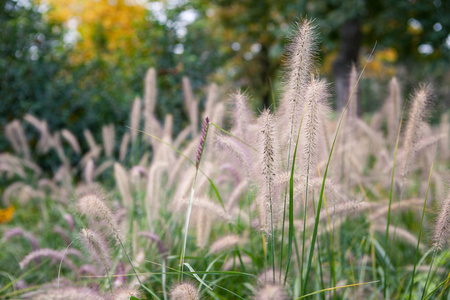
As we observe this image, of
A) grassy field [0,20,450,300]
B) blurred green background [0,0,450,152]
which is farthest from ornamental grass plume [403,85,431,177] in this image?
blurred green background [0,0,450,152]

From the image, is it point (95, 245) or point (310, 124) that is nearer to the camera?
point (310, 124)

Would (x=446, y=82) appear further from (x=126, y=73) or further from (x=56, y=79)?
(x=56, y=79)

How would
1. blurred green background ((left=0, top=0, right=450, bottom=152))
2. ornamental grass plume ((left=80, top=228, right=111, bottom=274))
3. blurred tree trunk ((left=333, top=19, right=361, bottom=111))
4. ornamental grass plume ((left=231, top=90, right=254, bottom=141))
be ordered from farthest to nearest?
1. blurred tree trunk ((left=333, top=19, right=361, bottom=111))
2. blurred green background ((left=0, top=0, right=450, bottom=152))
3. ornamental grass plume ((left=231, top=90, right=254, bottom=141))
4. ornamental grass plume ((left=80, top=228, right=111, bottom=274))

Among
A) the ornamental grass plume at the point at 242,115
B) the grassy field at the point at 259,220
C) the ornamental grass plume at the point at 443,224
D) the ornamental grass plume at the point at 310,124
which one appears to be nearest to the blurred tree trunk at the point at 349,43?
the grassy field at the point at 259,220

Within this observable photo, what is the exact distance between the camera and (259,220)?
1373 millimetres

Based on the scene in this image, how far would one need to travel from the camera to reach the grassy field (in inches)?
46.2

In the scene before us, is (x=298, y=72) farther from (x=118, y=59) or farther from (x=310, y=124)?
(x=118, y=59)

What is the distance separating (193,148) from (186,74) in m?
3.77

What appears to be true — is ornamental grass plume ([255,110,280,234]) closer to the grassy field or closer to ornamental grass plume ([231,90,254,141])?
the grassy field

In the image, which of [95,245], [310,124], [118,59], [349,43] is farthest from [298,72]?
[349,43]

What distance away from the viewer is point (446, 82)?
1160cm

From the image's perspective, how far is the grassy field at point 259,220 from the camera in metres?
1.17

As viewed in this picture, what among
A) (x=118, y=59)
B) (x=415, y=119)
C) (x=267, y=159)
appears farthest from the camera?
(x=118, y=59)

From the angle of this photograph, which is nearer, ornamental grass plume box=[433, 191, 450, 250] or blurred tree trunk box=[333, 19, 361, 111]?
ornamental grass plume box=[433, 191, 450, 250]
